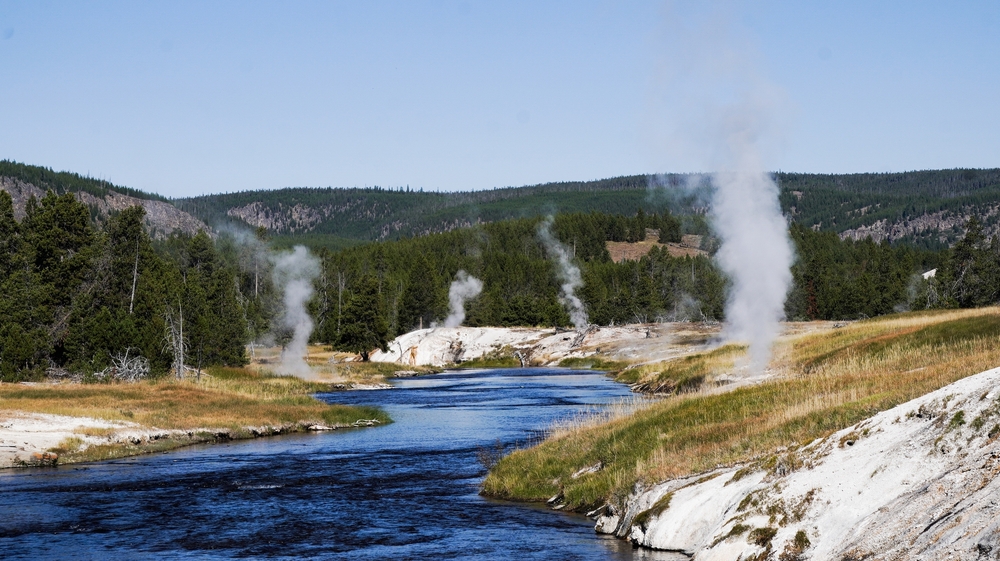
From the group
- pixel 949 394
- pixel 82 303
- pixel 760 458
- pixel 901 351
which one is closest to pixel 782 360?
pixel 901 351

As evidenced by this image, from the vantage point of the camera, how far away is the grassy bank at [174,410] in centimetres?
4062

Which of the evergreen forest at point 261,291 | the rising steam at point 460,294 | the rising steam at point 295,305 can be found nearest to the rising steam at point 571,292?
the evergreen forest at point 261,291

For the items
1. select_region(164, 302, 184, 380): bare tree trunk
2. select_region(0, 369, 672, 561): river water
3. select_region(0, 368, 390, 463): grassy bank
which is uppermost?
select_region(164, 302, 184, 380): bare tree trunk

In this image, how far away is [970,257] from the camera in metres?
111

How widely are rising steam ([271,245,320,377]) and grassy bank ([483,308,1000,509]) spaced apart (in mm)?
56359

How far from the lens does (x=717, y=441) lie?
83.2 ft

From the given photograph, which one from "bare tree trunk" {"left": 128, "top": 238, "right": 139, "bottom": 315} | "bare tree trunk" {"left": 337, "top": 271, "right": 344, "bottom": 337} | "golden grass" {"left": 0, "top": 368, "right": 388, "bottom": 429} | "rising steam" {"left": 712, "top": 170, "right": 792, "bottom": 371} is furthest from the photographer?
"bare tree trunk" {"left": 337, "top": 271, "right": 344, "bottom": 337}

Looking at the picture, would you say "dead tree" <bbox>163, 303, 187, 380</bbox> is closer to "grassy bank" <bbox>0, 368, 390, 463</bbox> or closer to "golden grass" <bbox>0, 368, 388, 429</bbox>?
"grassy bank" <bbox>0, 368, 390, 463</bbox>

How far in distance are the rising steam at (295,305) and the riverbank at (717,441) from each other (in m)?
57.0

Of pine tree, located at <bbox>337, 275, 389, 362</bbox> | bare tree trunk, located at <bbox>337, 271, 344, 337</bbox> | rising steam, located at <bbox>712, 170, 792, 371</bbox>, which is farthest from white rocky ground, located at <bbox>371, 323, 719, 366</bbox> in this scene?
rising steam, located at <bbox>712, 170, 792, 371</bbox>

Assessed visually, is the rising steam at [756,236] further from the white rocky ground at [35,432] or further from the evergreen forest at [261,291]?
the evergreen forest at [261,291]

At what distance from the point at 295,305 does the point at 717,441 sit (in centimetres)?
8894

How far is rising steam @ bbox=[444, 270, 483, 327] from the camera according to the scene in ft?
508

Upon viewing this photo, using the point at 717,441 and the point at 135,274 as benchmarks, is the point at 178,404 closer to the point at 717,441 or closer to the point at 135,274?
the point at 135,274
